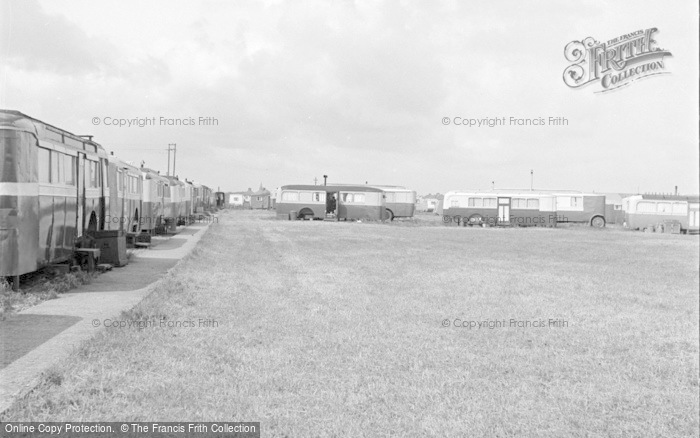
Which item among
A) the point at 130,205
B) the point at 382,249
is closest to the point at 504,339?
the point at 382,249

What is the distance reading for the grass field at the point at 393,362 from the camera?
5.06 metres

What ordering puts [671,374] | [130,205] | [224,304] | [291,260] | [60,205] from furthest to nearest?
[130,205] < [291,260] < [60,205] < [224,304] < [671,374]

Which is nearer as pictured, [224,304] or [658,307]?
[224,304]

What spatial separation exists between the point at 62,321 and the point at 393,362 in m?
4.63

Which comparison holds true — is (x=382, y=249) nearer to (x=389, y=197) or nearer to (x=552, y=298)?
(x=552, y=298)

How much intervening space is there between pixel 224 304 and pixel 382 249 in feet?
43.4

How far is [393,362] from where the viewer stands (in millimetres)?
6668

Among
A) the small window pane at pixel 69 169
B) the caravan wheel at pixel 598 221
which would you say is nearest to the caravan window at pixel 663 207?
the caravan wheel at pixel 598 221

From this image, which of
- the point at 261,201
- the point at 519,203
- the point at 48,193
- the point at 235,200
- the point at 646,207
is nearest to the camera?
the point at 48,193

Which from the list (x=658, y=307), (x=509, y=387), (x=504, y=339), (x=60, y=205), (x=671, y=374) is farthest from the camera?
(x=60, y=205)

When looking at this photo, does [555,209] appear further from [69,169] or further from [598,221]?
[69,169]

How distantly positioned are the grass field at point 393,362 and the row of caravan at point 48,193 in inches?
86.6

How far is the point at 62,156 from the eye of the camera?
12406 millimetres

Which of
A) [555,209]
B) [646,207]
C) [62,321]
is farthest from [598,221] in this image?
[62,321]
